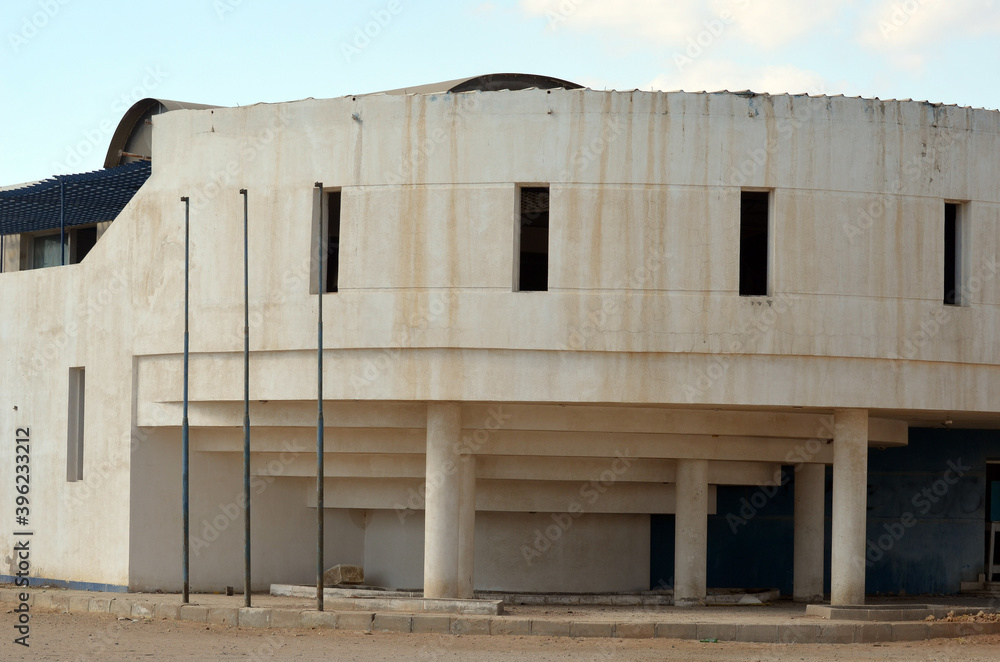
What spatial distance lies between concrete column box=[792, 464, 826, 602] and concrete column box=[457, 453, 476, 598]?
7.77m

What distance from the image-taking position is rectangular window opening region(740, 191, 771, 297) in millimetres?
28703

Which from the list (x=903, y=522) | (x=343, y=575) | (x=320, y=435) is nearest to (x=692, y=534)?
(x=343, y=575)

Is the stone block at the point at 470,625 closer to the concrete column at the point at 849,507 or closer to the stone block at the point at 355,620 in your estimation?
the stone block at the point at 355,620

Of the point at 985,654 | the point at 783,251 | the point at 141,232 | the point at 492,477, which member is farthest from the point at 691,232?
the point at 141,232

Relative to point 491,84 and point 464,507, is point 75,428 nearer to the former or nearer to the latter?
point 464,507

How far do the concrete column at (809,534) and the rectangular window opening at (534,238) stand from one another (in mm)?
6987

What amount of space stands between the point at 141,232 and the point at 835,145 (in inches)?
518

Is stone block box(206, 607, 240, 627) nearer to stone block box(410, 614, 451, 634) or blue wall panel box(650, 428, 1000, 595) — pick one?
stone block box(410, 614, 451, 634)

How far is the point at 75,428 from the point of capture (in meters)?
27.9

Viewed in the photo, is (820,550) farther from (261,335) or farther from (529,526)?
(261,335)

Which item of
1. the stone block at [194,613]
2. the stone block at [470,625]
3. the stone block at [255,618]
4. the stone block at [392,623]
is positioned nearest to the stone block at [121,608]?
the stone block at [194,613]

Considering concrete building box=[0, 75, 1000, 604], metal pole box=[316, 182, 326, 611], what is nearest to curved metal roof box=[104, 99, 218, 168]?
concrete building box=[0, 75, 1000, 604]

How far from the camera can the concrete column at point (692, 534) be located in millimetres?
25797

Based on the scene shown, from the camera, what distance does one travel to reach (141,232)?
85.5 feet
